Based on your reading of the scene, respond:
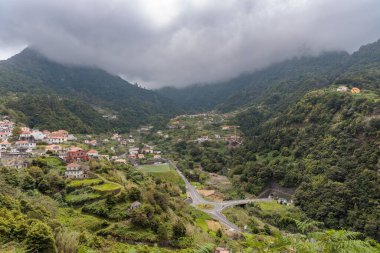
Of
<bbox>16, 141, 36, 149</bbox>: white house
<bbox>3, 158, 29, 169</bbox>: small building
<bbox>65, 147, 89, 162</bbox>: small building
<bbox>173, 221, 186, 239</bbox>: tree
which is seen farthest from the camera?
<bbox>16, 141, 36, 149</bbox>: white house

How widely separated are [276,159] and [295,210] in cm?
1984

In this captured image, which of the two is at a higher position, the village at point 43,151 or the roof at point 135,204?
the village at point 43,151

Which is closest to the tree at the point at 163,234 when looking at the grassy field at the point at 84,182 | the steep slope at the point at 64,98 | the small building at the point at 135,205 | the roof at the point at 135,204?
the small building at the point at 135,205

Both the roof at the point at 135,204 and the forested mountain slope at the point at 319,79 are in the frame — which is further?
the forested mountain slope at the point at 319,79

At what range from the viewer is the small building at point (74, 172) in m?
37.9

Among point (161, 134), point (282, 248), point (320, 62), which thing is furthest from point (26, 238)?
point (320, 62)

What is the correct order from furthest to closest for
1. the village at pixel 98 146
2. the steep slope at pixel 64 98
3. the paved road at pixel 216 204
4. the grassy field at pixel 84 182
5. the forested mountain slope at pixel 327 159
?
1. the steep slope at pixel 64 98
2. the forested mountain slope at pixel 327 159
3. the paved road at pixel 216 204
4. the village at pixel 98 146
5. the grassy field at pixel 84 182

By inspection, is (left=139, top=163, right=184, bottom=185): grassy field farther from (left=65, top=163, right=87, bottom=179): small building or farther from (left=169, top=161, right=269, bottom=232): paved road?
(left=65, top=163, right=87, bottom=179): small building

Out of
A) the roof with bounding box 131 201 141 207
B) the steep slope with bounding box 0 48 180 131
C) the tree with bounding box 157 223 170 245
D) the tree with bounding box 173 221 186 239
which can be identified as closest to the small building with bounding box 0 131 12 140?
the steep slope with bounding box 0 48 180 131

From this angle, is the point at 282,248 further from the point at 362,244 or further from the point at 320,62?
the point at 320,62

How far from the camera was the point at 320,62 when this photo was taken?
195 m

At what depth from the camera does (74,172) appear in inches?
1510

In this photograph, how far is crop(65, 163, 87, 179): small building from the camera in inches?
1493

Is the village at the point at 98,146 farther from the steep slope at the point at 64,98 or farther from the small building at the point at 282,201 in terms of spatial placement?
the small building at the point at 282,201
